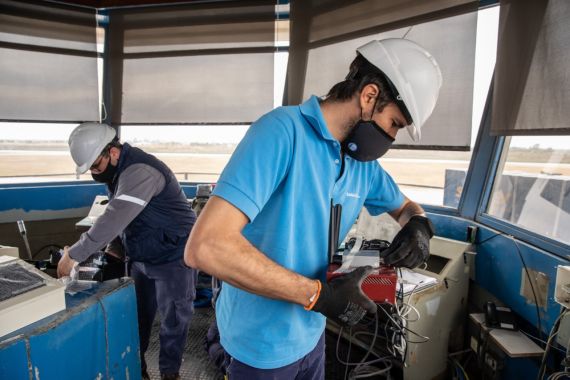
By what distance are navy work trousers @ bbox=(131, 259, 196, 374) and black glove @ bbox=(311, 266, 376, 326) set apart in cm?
132

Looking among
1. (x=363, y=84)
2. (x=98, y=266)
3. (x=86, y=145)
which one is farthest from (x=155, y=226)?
(x=363, y=84)

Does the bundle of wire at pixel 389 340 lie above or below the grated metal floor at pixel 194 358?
above

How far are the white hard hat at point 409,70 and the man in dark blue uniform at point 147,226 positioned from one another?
4.26 ft

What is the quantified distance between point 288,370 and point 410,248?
551 mm

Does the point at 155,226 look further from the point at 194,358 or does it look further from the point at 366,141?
the point at 366,141

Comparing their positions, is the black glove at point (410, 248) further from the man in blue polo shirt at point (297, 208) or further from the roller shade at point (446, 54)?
the roller shade at point (446, 54)

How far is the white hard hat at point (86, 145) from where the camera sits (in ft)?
5.91

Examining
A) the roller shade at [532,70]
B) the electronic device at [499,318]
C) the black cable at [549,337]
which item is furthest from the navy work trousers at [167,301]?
the roller shade at [532,70]

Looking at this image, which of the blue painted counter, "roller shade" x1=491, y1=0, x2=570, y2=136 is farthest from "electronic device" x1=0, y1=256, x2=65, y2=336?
"roller shade" x1=491, y1=0, x2=570, y2=136

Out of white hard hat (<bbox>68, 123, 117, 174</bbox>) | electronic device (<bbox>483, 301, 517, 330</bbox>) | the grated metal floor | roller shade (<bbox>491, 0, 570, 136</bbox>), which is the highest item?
roller shade (<bbox>491, 0, 570, 136</bbox>)

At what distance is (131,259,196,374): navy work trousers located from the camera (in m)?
1.93

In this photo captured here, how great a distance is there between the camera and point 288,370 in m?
0.95

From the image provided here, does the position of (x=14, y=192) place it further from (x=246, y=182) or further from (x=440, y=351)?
(x=440, y=351)

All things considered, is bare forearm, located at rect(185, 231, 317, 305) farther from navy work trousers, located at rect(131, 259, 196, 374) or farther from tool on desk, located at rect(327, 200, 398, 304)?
navy work trousers, located at rect(131, 259, 196, 374)
